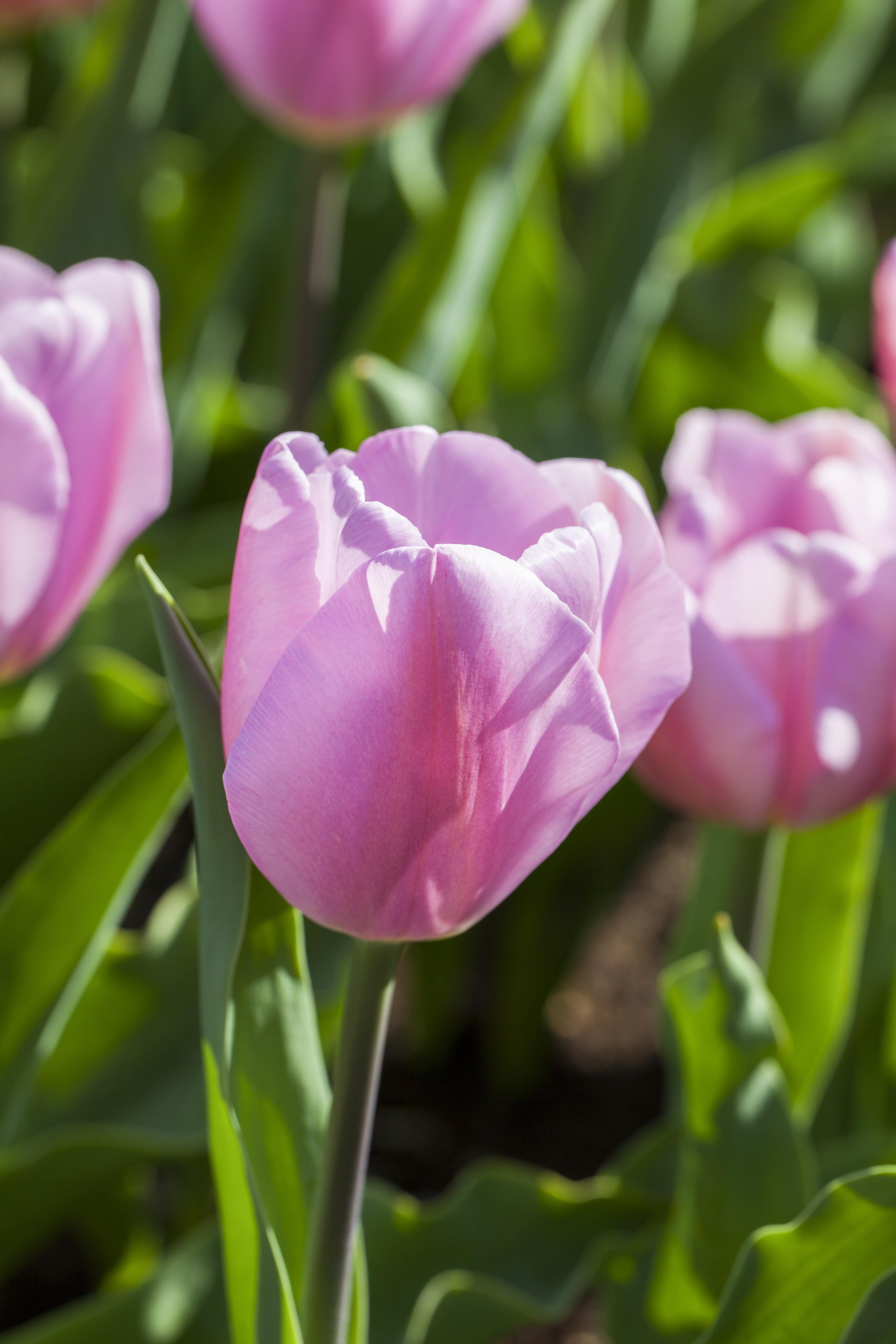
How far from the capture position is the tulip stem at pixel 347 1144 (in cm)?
37

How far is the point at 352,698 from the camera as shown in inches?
12.4

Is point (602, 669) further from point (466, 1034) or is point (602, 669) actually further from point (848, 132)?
point (848, 132)

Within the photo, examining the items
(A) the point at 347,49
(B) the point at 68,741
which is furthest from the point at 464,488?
(A) the point at 347,49

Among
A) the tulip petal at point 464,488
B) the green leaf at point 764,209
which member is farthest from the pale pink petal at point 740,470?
the green leaf at point 764,209

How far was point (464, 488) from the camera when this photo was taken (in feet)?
1.21

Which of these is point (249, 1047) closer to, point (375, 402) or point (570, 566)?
point (570, 566)

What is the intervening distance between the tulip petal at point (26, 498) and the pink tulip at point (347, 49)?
420 mm

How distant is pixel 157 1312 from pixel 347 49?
646mm

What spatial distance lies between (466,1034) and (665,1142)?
2.24ft

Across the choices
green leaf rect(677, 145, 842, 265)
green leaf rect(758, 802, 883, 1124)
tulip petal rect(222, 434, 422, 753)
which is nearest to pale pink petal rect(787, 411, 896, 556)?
green leaf rect(758, 802, 883, 1124)

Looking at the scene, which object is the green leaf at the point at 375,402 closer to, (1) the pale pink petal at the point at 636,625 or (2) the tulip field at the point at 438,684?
(2) the tulip field at the point at 438,684

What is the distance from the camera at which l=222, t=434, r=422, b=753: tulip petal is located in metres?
0.32

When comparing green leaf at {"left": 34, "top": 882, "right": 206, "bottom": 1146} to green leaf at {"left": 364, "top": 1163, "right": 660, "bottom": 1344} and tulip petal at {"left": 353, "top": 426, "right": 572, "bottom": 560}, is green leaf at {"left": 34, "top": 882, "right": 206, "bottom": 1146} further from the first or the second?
tulip petal at {"left": 353, "top": 426, "right": 572, "bottom": 560}

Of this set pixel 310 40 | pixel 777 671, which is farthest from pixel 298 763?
pixel 310 40
